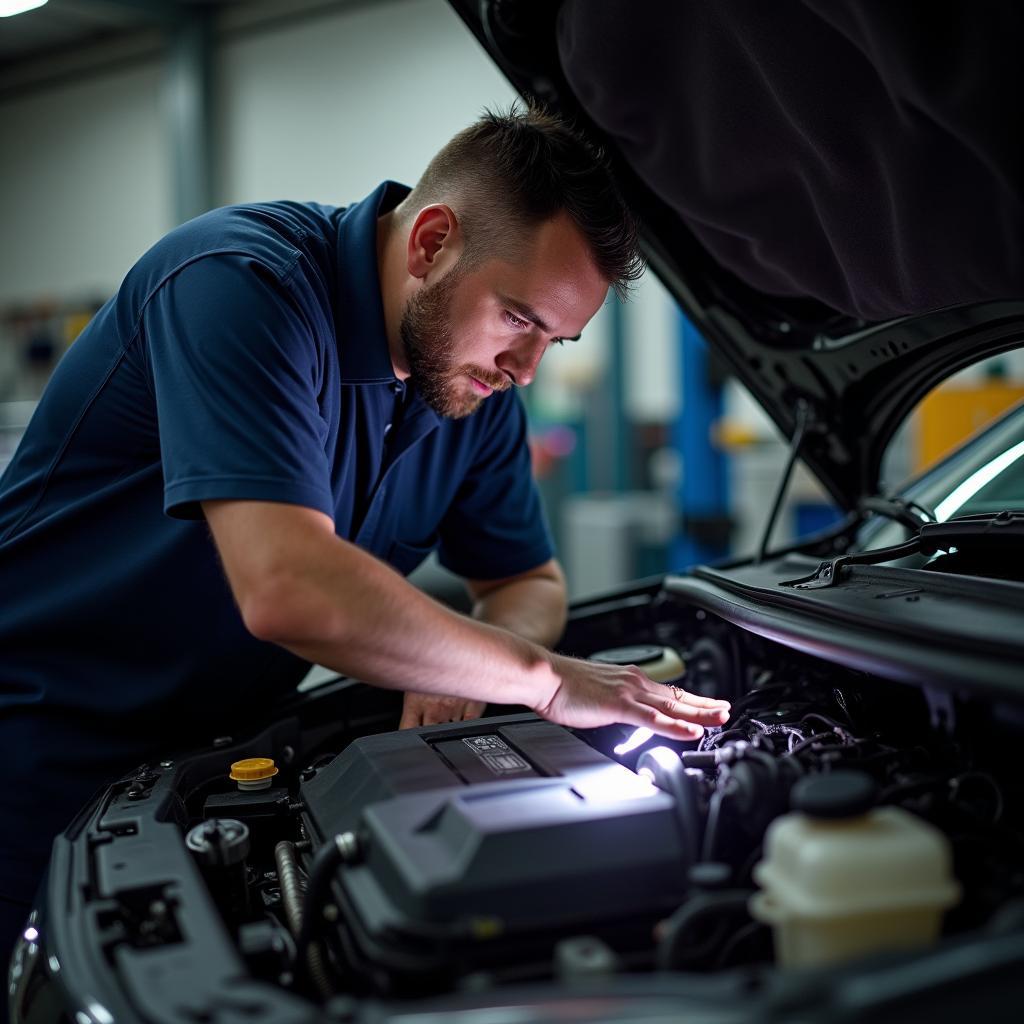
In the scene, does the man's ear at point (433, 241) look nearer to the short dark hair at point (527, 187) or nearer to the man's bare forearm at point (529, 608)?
the short dark hair at point (527, 187)

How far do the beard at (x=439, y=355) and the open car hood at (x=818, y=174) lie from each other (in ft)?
1.24

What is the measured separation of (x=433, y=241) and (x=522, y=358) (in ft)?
0.68

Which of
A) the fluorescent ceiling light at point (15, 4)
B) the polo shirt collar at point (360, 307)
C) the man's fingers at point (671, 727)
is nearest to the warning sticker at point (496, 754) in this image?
the man's fingers at point (671, 727)

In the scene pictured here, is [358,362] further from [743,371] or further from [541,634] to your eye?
[743,371]

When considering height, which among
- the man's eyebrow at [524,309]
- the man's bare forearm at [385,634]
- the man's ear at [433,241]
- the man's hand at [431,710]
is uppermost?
the man's ear at [433,241]

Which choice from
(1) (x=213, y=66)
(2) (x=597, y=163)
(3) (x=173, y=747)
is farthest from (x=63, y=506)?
(1) (x=213, y=66)

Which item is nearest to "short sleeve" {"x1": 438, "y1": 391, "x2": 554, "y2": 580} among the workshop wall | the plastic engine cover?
the plastic engine cover

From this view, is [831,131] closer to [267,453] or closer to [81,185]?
[267,453]

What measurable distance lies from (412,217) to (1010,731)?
1060 millimetres

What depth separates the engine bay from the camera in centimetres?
89

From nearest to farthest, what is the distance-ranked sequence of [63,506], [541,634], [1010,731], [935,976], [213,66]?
[935,976] < [1010,731] < [63,506] < [541,634] < [213,66]

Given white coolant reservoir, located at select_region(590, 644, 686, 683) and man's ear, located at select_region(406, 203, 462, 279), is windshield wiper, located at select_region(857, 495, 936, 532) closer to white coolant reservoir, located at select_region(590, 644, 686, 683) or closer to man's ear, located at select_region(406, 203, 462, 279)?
white coolant reservoir, located at select_region(590, 644, 686, 683)

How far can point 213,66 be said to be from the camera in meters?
7.45

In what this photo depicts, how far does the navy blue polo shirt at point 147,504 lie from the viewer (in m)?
1.38
